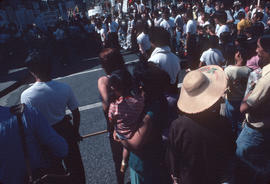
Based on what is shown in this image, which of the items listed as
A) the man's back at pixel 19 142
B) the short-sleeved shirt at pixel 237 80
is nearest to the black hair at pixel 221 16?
the short-sleeved shirt at pixel 237 80

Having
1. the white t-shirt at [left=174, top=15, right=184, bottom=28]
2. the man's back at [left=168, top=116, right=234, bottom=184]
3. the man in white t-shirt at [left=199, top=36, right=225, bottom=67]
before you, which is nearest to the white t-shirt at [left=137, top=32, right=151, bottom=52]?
the man in white t-shirt at [left=199, top=36, right=225, bottom=67]

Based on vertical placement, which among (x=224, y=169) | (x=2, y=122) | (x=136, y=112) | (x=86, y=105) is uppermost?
(x=2, y=122)

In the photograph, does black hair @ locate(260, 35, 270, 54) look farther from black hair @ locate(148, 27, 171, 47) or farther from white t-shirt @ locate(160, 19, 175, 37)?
white t-shirt @ locate(160, 19, 175, 37)

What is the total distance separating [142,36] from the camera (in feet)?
20.4

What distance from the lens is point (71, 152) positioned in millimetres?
2562

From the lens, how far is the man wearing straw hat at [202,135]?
1679 mm

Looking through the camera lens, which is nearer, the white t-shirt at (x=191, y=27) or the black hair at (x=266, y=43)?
the black hair at (x=266, y=43)

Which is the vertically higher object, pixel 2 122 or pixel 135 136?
pixel 2 122

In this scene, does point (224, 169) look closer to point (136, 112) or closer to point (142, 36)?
point (136, 112)

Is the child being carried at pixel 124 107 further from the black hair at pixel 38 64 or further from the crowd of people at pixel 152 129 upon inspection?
the black hair at pixel 38 64

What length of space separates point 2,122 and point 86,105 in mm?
4355

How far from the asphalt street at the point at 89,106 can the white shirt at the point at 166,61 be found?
1.73 meters

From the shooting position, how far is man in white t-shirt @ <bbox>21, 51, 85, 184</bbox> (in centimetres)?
228

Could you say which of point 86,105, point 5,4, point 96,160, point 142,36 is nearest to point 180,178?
point 96,160
